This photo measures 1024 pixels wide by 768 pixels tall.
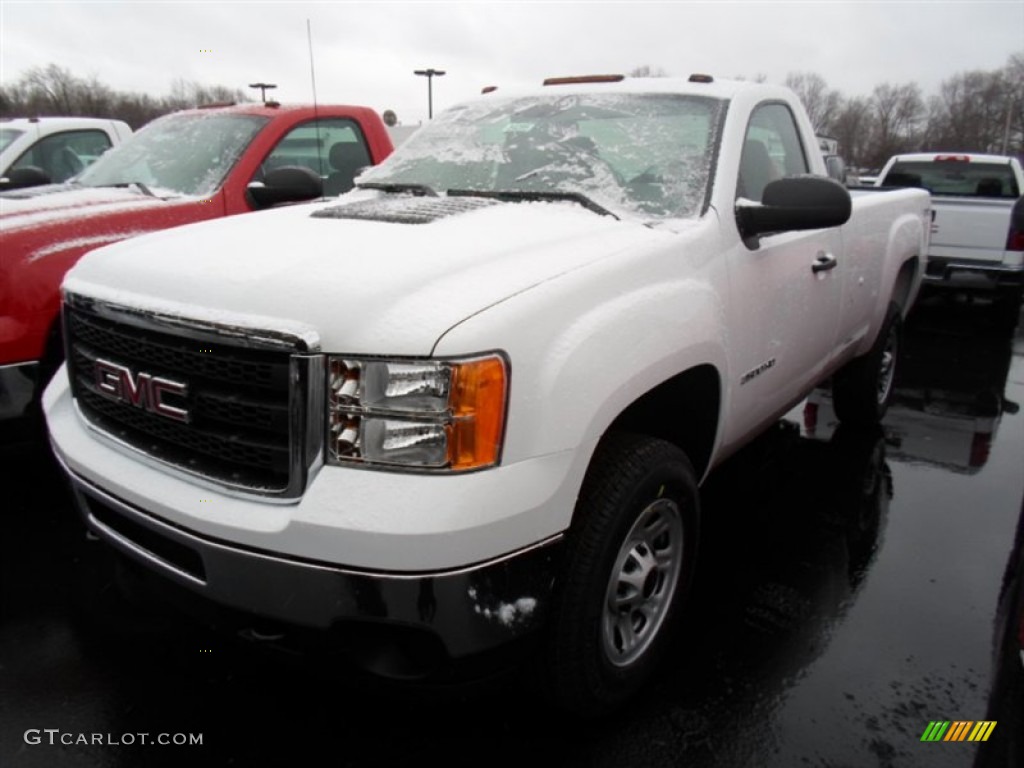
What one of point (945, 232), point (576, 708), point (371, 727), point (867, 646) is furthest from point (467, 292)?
point (945, 232)

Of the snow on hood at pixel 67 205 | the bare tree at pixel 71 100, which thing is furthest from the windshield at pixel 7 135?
the bare tree at pixel 71 100

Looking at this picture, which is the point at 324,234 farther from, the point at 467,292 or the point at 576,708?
the point at 576,708

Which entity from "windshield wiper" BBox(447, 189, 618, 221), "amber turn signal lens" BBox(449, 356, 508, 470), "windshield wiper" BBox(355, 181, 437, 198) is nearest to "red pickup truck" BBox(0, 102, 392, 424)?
"windshield wiper" BBox(355, 181, 437, 198)

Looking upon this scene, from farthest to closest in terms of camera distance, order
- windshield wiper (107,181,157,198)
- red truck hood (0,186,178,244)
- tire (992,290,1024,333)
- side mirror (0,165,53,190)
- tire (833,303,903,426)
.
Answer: tire (992,290,1024,333), side mirror (0,165,53,190), tire (833,303,903,426), windshield wiper (107,181,157,198), red truck hood (0,186,178,244)

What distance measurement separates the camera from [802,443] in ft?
16.1

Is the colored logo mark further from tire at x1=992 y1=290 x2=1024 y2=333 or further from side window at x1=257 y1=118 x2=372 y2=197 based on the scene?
tire at x1=992 y1=290 x2=1024 y2=333

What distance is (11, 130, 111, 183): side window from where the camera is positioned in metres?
7.80

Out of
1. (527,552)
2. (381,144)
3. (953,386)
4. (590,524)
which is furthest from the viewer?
(953,386)

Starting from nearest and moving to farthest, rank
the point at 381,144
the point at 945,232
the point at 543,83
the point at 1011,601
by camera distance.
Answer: the point at 1011,601 < the point at 543,83 < the point at 381,144 < the point at 945,232

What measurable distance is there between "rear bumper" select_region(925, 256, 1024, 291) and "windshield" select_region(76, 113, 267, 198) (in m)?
7.08

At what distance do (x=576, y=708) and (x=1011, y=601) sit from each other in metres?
1.98

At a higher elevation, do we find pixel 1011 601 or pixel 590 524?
pixel 590 524

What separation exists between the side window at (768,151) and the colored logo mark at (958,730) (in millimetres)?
1922

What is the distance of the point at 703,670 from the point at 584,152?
2019mm
